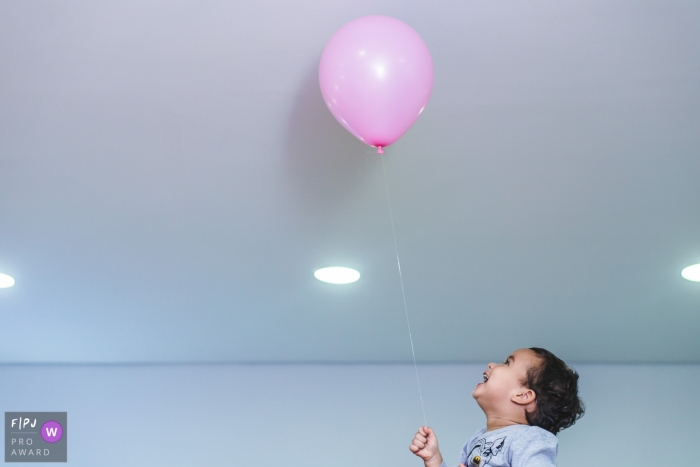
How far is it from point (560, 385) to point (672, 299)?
4.43ft

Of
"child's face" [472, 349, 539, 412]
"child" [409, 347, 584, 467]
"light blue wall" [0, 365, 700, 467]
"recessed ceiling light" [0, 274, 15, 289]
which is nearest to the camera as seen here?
"child" [409, 347, 584, 467]

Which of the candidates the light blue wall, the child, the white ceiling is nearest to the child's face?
the child

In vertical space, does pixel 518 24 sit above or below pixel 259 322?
below

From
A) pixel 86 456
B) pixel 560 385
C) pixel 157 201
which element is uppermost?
pixel 157 201

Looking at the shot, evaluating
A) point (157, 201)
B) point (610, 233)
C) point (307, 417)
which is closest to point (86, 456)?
point (307, 417)

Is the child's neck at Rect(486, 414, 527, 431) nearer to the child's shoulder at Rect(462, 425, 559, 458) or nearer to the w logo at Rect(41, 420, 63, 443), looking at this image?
the child's shoulder at Rect(462, 425, 559, 458)

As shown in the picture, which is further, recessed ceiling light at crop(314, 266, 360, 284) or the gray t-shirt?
recessed ceiling light at crop(314, 266, 360, 284)

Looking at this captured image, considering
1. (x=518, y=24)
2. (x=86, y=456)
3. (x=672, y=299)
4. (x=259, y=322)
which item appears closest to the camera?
(x=518, y=24)

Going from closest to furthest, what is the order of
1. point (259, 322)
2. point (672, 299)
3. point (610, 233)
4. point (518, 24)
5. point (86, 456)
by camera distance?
point (518, 24), point (610, 233), point (672, 299), point (259, 322), point (86, 456)

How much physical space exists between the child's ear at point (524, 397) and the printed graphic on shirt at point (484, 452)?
0.12 m

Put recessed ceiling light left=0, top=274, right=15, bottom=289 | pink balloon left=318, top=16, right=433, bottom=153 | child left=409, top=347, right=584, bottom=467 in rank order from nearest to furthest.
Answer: pink balloon left=318, top=16, right=433, bottom=153 → child left=409, top=347, right=584, bottom=467 → recessed ceiling light left=0, top=274, right=15, bottom=289

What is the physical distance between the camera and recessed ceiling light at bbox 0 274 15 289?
2518 millimetres

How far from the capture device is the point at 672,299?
2.66m

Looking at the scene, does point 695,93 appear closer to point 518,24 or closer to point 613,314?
point 518,24
